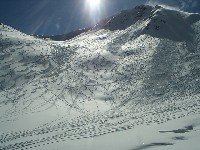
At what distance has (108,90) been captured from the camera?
26.0 metres

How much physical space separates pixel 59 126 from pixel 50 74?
11693 mm

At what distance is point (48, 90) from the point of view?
26.1m

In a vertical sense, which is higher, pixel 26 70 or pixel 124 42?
pixel 124 42

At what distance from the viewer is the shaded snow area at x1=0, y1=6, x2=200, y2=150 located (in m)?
15.0

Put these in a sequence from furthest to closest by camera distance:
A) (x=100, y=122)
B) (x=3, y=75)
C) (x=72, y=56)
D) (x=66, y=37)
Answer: (x=66, y=37) < (x=72, y=56) < (x=3, y=75) < (x=100, y=122)

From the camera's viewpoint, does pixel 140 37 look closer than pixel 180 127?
No

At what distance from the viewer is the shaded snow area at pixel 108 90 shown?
1500 centimetres

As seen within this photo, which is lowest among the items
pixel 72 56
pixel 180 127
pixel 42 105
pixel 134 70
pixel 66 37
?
pixel 180 127

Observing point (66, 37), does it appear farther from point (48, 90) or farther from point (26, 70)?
point (48, 90)

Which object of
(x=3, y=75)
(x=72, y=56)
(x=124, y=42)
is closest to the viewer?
(x=3, y=75)

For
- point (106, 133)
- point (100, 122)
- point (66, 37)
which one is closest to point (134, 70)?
point (100, 122)

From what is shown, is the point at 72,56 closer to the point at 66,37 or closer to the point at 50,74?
the point at 50,74

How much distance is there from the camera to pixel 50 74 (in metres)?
29.8

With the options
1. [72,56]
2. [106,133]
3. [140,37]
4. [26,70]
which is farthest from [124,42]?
[106,133]
